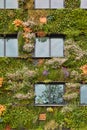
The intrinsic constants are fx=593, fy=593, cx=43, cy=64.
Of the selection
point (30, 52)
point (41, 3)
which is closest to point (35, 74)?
point (30, 52)

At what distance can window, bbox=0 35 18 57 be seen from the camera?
38250 mm

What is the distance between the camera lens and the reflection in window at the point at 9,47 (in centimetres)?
3825

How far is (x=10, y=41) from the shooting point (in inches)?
1519

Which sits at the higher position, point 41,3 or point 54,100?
point 41,3

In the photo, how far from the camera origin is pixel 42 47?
38375 millimetres

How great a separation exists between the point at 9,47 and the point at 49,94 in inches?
159

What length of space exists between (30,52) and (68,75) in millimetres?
2879

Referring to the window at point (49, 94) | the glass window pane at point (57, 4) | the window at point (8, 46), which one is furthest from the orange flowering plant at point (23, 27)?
the window at point (49, 94)

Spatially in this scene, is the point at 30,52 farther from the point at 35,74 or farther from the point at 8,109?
the point at 8,109

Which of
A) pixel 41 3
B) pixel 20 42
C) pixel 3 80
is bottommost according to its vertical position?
pixel 3 80

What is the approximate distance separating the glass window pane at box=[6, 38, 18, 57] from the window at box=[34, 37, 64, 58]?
1.31m

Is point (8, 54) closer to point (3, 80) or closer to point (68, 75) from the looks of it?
point (3, 80)

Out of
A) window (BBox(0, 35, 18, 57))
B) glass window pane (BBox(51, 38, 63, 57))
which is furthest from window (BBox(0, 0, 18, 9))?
glass window pane (BBox(51, 38, 63, 57))

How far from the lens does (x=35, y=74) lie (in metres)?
37.6
